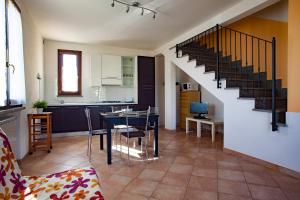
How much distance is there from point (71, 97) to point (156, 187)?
4456 millimetres

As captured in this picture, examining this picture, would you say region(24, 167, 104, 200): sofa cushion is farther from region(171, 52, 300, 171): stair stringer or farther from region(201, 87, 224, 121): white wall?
region(201, 87, 224, 121): white wall

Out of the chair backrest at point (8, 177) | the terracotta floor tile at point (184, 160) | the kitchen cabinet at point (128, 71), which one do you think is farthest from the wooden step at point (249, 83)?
the kitchen cabinet at point (128, 71)

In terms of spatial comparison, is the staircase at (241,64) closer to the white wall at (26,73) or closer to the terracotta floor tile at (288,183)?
the terracotta floor tile at (288,183)

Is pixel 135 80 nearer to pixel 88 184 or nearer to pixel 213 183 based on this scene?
pixel 213 183

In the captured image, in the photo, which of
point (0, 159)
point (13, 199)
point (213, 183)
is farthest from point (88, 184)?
point (213, 183)

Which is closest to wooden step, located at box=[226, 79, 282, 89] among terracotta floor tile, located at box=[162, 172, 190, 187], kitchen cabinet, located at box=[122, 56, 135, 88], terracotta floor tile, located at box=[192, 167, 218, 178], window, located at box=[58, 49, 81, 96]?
terracotta floor tile, located at box=[192, 167, 218, 178]

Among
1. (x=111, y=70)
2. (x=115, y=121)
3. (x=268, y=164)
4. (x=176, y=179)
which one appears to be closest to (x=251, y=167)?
(x=268, y=164)

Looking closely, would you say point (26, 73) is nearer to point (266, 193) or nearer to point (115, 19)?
point (115, 19)

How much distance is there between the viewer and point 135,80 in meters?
6.35

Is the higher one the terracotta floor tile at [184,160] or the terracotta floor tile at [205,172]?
the terracotta floor tile at [205,172]

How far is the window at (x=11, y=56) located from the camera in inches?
101

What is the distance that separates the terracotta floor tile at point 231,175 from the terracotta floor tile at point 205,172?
2.7 inches

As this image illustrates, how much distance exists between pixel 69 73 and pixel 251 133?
5093 millimetres

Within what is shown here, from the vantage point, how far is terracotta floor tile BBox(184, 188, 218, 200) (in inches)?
79.7
